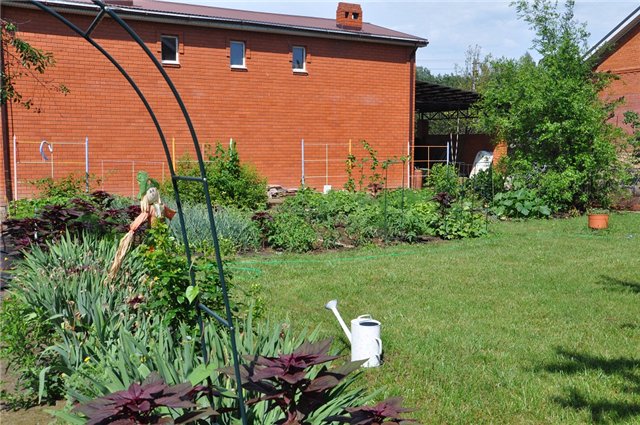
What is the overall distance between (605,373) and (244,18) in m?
15.9

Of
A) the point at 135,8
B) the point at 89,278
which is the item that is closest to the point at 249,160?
the point at 135,8

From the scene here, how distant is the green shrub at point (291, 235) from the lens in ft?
31.3

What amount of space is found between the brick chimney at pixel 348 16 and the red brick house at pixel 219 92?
0.16ft

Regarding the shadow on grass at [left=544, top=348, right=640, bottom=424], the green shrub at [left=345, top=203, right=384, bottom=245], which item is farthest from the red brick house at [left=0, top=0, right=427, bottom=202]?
the shadow on grass at [left=544, top=348, right=640, bottom=424]

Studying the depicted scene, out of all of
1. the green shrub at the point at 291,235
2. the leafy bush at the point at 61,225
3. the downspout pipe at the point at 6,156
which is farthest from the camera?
the downspout pipe at the point at 6,156

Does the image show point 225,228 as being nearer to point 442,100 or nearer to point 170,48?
point 170,48

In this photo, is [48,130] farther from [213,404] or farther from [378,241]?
[213,404]

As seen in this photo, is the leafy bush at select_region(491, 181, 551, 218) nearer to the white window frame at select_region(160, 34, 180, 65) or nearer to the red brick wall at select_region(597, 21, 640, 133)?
the white window frame at select_region(160, 34, 180, 65)

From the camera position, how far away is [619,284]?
727 cm

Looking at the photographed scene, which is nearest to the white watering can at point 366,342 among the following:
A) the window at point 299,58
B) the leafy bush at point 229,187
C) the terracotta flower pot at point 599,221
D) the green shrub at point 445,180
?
the leafy bush at point 229,187

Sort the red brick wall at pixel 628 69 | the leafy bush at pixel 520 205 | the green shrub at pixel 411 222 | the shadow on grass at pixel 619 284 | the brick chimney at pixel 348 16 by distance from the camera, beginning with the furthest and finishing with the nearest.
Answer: the red brick wall at pixel 628 69, the brick chimney at pixel 348 16, the leafy bush at pixel 520 205, the green shrub at pixel 411 222, the shadow on grass at pixel 619 284

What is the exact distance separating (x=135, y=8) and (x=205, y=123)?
3607 mm

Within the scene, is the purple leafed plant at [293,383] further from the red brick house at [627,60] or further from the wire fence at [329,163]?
the red brick house at [627,60]

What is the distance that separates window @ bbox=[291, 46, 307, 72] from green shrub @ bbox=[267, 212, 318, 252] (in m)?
10.0
